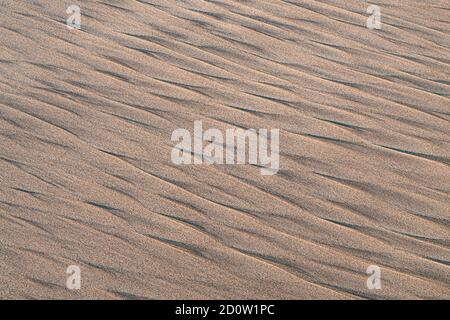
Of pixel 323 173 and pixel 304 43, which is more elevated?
pixel 304 43

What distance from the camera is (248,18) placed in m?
4.93

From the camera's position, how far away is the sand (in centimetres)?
302

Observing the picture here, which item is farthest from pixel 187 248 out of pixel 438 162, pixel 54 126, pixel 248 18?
pixel 248 18

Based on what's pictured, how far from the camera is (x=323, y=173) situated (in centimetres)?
355

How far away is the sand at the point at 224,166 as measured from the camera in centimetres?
302

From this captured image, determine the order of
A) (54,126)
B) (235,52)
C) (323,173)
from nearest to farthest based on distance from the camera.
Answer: (323,173) < (54,126) < (235,52)

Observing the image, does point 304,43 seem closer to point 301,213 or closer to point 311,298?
point 301,213

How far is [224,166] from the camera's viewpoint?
3.60m

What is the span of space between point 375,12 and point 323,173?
6.44ft

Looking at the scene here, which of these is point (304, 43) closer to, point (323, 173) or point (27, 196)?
point (323, 173)
